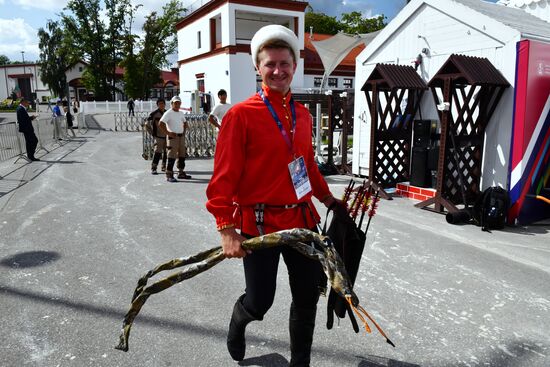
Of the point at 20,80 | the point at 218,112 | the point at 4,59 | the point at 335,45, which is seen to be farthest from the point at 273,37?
the point at 4,59

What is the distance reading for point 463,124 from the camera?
700 cm

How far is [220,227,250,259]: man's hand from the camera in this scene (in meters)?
2.17

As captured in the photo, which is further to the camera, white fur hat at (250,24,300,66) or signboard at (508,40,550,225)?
signboard at (508,40,550,225)

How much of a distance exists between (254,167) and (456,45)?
22.1ft

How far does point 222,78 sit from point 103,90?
29.9 m

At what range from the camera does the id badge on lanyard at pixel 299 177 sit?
2.35 m

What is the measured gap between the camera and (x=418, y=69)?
8438mm

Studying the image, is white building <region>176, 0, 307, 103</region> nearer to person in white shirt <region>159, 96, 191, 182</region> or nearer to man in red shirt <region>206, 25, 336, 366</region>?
person in white shirt <region>159, 96, 191, 182</region>

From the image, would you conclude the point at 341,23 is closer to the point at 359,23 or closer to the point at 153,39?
the point at 359,23

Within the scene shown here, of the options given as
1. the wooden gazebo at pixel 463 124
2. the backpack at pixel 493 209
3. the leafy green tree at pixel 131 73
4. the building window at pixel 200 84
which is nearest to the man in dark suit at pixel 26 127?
the wooden gazebo at pixel 463 124

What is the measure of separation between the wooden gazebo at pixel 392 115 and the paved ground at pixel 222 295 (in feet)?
5.35

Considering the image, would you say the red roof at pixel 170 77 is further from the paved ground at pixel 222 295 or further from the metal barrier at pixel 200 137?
the paved ground at pixel 222 295

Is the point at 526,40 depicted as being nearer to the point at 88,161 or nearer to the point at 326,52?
the point at 88,161

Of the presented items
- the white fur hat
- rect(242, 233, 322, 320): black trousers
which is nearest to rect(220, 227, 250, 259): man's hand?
rect(242, 233, 322, 320): black trousers
